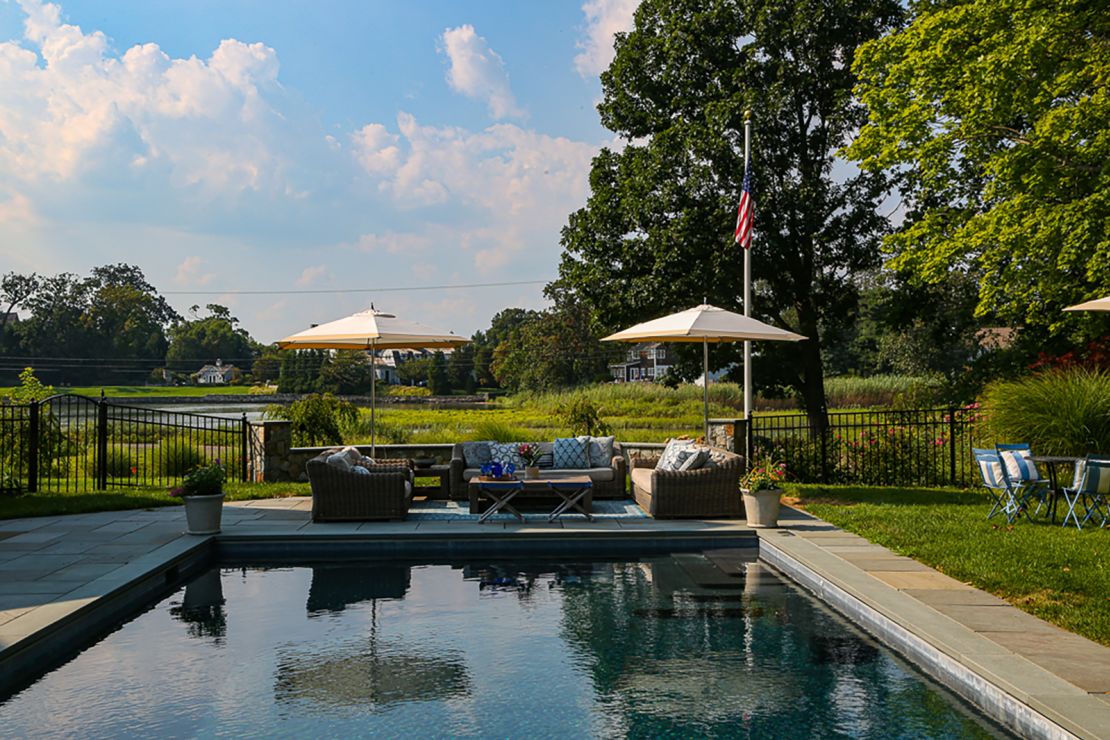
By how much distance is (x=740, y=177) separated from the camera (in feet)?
55.4

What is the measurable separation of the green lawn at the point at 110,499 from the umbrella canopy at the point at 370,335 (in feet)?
6.83

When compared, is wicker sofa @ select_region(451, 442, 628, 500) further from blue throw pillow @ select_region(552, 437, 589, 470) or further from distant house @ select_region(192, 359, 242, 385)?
distant house @ select_region(192, 359, 242, 385)

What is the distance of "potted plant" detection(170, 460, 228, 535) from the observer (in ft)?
29.0

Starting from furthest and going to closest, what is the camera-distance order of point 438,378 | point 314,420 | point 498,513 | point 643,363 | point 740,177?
point 643,363
point 438,378
point 740,177
point 314,420
point 498,513

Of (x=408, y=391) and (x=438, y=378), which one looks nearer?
(x=408, y=391)

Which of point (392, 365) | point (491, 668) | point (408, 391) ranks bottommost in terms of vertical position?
point (491, 668)

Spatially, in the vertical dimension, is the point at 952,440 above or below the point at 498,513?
Result: above

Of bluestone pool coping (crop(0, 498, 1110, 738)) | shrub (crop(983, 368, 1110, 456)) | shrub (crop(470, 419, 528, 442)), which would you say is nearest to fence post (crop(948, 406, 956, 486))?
shrub (crop(983, 368, 1110, 456))

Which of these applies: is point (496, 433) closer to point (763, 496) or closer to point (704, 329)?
point (704, 329)

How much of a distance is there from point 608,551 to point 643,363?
61101 millimetres

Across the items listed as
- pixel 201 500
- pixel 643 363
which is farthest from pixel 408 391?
pixel 201 500

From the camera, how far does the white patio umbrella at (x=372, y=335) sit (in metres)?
11.4

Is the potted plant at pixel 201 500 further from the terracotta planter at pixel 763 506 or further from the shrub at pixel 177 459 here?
the shrub at pixel 177 459

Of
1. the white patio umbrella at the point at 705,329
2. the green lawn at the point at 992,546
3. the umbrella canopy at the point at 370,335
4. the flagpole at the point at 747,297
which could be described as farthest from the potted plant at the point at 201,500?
the flagpole at the point at 747,297
